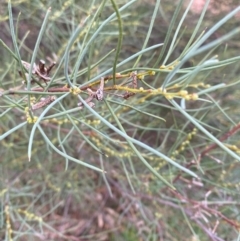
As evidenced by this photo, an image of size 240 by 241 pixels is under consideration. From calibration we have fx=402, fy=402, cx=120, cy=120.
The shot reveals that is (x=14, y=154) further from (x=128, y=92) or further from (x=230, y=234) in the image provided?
(x=128, y=92)

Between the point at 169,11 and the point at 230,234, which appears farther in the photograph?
the point at 169,11

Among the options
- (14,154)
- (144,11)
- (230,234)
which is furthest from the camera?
(144,11)

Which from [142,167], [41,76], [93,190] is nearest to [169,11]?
[142,167]

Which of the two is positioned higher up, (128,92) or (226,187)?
(128,92)

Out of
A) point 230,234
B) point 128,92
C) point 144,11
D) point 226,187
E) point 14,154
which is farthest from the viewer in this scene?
point 144,11

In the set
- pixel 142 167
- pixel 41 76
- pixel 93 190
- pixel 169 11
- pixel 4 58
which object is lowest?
pixel 93 190

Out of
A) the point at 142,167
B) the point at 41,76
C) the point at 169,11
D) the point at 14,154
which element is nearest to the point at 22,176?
the point at 14,154

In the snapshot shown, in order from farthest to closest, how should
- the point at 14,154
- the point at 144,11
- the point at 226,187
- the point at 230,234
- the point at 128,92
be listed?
1. the point at 144,11
2. the point at 14,154
3. the point at 230,234
4. the point at 226,187
5. the point at 128,92

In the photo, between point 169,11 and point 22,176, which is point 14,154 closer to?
point 22,176

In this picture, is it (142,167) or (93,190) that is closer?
(142,167)
